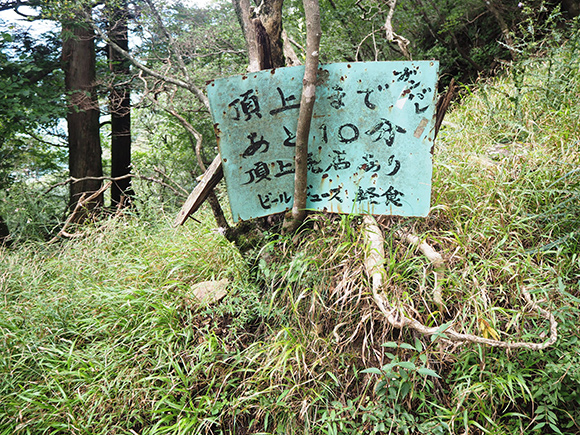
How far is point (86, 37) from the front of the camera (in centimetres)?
629

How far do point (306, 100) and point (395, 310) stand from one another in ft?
4.06

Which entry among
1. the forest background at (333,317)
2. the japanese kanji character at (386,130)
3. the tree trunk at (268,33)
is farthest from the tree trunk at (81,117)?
the japanese kanji character at (386,130)

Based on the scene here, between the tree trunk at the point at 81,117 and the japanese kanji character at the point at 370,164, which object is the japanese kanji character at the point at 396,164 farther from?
the tree trunk at the point at 81,117

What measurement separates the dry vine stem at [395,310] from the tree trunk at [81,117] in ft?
17.2

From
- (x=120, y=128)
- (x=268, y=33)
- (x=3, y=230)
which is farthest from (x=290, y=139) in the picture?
(x=120, y=128)

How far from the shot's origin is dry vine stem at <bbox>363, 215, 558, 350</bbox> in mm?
1728

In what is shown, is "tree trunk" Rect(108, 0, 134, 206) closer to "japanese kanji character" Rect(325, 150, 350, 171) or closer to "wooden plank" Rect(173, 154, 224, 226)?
"wooden plank" Rect(173, 154, 224, 226)

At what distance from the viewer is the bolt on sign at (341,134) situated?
2162mm

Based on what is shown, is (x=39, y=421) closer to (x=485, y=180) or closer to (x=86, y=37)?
(x=485, y=180)

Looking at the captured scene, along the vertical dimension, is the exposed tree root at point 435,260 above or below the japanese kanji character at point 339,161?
below

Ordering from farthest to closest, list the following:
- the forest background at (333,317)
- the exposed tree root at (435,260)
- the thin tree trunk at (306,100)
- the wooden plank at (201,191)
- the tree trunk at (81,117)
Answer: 1. the tree trunk at (81,117)
2. the wooden plank at (201,191)
3. the exposed tree root at (435,260)
4. the thin tree trunk at (306,100)
5. the forest background at (333,317)

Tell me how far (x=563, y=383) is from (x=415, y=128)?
4.90 ft

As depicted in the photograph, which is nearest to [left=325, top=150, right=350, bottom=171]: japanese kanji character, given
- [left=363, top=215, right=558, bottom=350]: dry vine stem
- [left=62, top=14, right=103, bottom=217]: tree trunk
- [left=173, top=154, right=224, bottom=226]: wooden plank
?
[left=363, top=215, right=558, bottom=350]: dry vine stem

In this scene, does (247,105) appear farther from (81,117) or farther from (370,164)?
(81,117)
